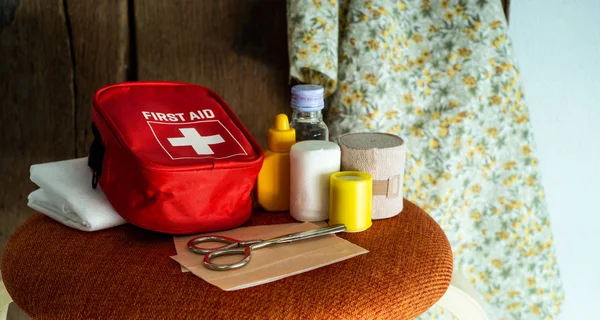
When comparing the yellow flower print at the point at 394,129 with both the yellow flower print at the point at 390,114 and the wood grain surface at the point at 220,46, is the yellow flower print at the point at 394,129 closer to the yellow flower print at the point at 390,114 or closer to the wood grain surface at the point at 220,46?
the yellow flower print at the point at 390,114

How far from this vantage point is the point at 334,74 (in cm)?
108

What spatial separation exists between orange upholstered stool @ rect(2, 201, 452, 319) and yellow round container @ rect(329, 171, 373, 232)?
2cm

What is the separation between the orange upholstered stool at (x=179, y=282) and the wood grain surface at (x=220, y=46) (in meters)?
0.46

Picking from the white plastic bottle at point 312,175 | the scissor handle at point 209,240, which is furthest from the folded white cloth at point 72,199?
the white plastic bottle at point 312,175

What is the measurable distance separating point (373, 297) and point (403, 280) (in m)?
0.05

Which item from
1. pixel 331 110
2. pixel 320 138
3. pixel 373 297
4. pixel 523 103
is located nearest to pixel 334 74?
pixel 331 110

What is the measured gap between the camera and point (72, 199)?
0.80 metres

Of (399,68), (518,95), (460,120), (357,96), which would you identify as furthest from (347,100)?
(518,95)

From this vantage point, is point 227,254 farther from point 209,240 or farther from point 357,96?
point 357,96

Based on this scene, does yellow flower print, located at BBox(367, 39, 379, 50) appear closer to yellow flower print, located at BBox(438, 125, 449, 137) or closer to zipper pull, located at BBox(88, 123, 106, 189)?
yellow flower print, located at BBox(438, 125, 449, 137)

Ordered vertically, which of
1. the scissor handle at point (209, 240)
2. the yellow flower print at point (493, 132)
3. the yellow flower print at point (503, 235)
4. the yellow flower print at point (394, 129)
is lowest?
the yellow flower print at point (503, 235)

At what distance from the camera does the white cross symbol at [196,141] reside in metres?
0.78

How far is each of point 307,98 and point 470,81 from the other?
0.49 meters

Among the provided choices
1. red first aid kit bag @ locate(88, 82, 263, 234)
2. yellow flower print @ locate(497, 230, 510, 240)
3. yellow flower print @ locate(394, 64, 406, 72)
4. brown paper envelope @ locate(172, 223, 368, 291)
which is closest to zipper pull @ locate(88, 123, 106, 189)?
red first aid kit bag @ locate(88, 82, 263, 234)
